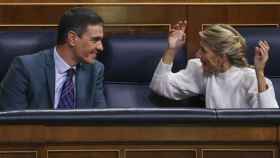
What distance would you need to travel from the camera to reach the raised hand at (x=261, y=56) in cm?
197

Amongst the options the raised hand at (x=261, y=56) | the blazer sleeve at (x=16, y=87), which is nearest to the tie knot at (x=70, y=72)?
the blazer sleeve at (x=16, y=87)

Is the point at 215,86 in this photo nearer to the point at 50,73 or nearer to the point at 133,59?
the point at 133,59

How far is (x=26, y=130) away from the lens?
1335 millimetres

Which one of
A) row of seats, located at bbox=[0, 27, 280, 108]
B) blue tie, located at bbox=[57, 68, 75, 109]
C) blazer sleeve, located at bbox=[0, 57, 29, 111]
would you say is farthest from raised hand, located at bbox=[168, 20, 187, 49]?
blazer sleeve, located at bbox=[0, 57, 29, 111]

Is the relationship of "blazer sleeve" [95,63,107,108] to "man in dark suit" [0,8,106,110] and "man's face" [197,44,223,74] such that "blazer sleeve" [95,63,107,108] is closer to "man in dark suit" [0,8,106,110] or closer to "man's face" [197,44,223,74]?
"man in dark suit" [0,8,106,110]

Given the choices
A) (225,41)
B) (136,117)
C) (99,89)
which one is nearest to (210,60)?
(225,41)

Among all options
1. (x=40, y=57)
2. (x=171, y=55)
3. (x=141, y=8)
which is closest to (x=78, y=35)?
(x=40, y=57)

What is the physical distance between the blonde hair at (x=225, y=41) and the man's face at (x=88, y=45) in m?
0.32

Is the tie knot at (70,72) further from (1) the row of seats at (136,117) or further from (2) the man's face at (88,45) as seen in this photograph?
(1) the row of seats at (136,117)

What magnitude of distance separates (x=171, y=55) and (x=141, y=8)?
45cm

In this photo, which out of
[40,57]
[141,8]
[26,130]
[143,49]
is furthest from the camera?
[141,8]

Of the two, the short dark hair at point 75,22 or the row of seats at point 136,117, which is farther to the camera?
the short dark hair at point 75,22

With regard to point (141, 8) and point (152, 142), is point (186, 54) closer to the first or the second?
point (141, 8)

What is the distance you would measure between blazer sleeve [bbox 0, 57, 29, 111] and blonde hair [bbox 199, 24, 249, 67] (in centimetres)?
56
